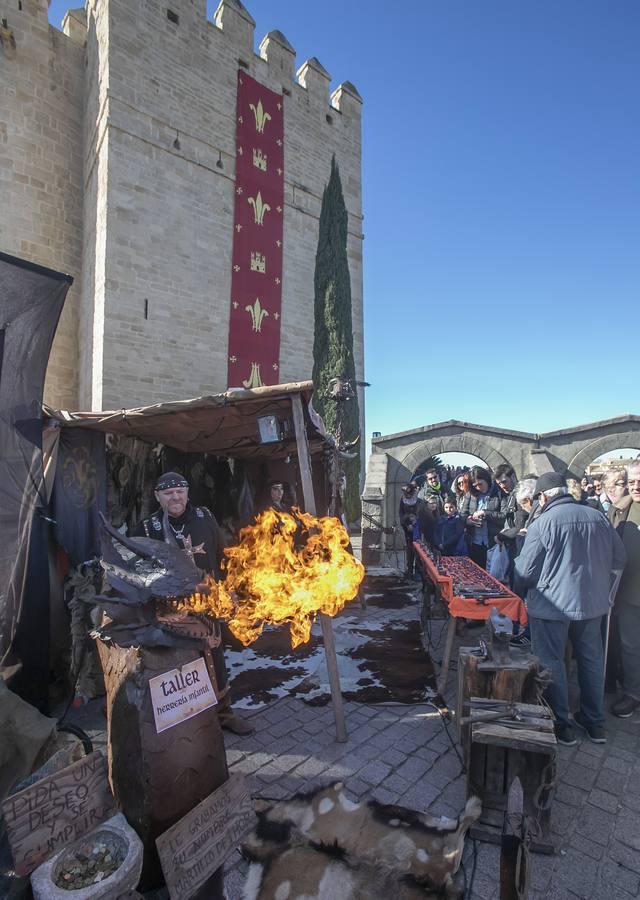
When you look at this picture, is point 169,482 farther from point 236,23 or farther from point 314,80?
point 314,80

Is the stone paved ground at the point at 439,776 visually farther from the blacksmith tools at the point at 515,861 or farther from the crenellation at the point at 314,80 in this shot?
the crenellation at the point at 314,80

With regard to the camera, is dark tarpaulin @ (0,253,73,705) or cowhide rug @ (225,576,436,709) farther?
cowhide rug @ (225,576,436,709)

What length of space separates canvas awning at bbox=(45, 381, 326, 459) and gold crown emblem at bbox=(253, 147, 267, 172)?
1321 cm

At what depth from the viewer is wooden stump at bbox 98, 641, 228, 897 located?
2461 mm

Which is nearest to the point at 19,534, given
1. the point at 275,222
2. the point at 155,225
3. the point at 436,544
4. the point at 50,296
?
the point at 50,296

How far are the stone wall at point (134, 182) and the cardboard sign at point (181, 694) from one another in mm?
11063

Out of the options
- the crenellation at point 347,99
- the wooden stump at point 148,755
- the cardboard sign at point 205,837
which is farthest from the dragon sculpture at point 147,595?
the crenellation at point 347,99

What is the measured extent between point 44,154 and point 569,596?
54.6 ft

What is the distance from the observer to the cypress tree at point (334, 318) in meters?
Answer: 16.7

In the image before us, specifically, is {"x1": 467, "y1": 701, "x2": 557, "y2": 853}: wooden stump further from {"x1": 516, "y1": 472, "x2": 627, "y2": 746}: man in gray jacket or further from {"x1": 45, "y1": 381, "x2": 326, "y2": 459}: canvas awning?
{"x1": 45, "y1": 381, "x2": 326, "y2": 459}: canvas awning

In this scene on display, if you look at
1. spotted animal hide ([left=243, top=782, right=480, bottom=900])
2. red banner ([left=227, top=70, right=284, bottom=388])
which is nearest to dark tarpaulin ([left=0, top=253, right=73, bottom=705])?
spotted animal hide ([left=243, top=782, right=480, bottom=900])

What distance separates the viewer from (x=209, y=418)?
18.1 feet

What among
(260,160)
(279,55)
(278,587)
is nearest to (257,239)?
(260,160)

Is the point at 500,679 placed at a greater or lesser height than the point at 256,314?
lesser
